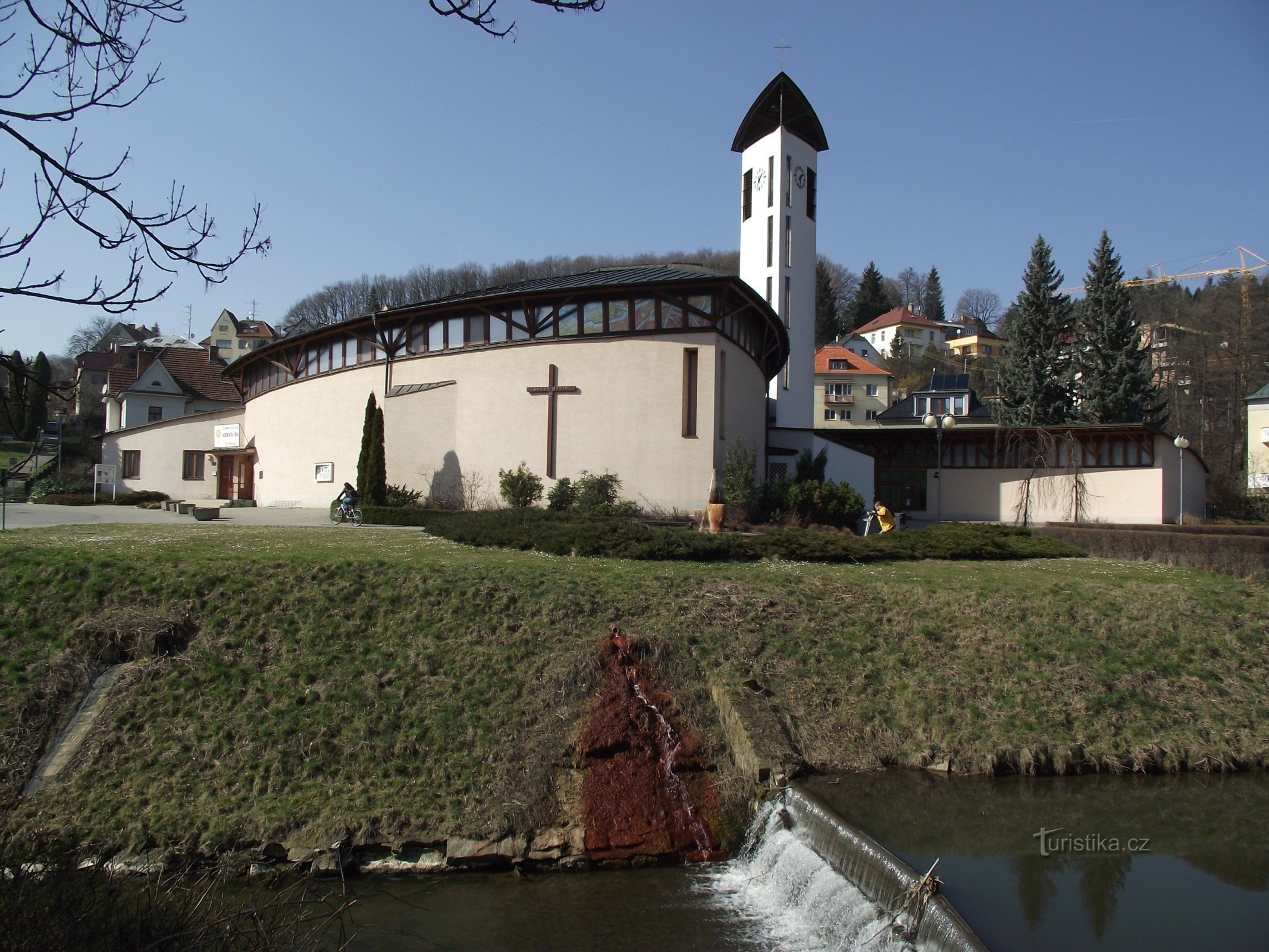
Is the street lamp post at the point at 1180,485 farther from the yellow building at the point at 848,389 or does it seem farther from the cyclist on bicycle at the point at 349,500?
the yellow building at the point at 848,389

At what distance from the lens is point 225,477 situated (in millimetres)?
43438

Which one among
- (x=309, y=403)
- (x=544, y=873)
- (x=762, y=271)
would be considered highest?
(x=762, y=271)

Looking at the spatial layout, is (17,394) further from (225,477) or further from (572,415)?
(225,477)

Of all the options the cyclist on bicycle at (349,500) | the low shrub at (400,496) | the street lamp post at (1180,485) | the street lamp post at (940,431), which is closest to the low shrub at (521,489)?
the low shrub at (400,496)

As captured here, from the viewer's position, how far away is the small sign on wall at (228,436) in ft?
140

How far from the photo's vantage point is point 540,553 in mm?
16938

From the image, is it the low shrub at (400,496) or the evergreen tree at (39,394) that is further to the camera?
the low shrub at (400,496)

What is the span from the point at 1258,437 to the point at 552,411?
4281cm

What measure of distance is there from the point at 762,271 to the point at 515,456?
17.8m

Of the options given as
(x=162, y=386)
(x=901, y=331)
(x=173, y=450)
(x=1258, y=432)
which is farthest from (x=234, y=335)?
(x=1258, y=432)

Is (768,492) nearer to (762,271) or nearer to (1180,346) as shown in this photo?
(762,271)

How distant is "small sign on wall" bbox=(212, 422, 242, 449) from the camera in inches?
1682

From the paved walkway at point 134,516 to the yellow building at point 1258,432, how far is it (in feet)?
158

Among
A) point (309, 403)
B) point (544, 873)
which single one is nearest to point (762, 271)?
point (309, 403)
